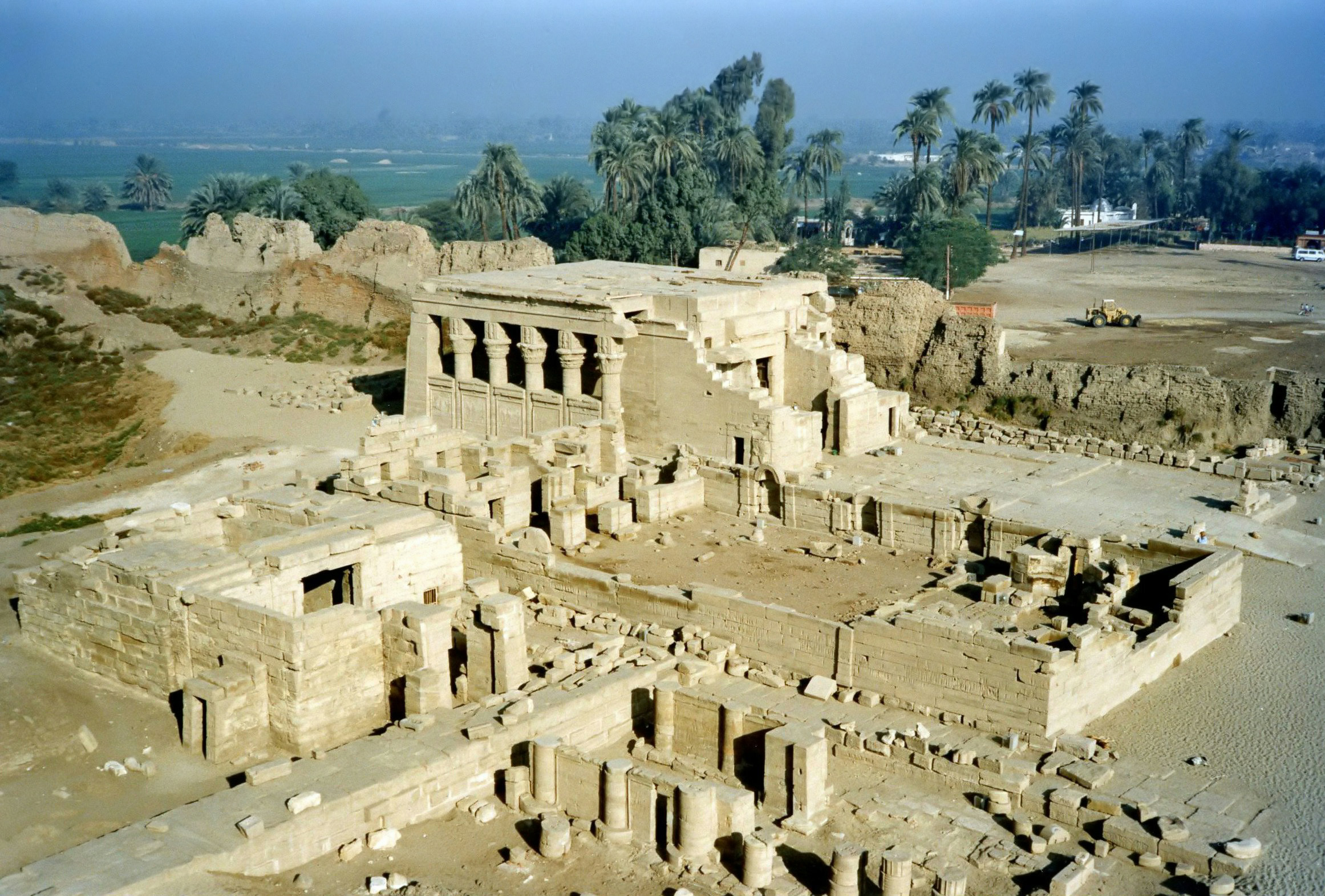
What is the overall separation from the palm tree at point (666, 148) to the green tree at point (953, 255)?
56.4 ft

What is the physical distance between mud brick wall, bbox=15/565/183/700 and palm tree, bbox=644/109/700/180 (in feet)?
174

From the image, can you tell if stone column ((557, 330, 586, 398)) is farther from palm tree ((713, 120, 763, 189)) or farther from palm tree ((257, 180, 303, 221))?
palm tree ((713, 120, 763, 189))

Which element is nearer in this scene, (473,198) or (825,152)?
(473,198)

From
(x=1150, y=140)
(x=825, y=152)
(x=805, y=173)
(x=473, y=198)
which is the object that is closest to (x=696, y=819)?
(x=473, y=198)

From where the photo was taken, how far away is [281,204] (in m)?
59.8

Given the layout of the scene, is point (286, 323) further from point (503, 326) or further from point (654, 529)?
point (654, 529)

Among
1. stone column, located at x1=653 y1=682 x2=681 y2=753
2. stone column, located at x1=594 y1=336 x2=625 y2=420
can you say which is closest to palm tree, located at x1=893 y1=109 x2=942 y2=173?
stone column, located at x1=594 y1=336 x2=625 y2=420

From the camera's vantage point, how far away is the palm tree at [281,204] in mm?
59406

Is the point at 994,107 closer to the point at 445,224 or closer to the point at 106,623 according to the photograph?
the point at 445,224

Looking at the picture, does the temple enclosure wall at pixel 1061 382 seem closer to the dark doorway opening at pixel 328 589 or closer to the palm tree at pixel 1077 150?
the dark doorway opening at pixel 328 589

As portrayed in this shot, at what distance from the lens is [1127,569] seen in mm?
22562

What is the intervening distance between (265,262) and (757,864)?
122 ft

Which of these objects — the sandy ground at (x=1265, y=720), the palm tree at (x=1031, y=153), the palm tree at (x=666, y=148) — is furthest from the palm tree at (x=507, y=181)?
the sandy ground at (x=1265, y=720)

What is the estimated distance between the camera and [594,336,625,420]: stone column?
99.6 feet
